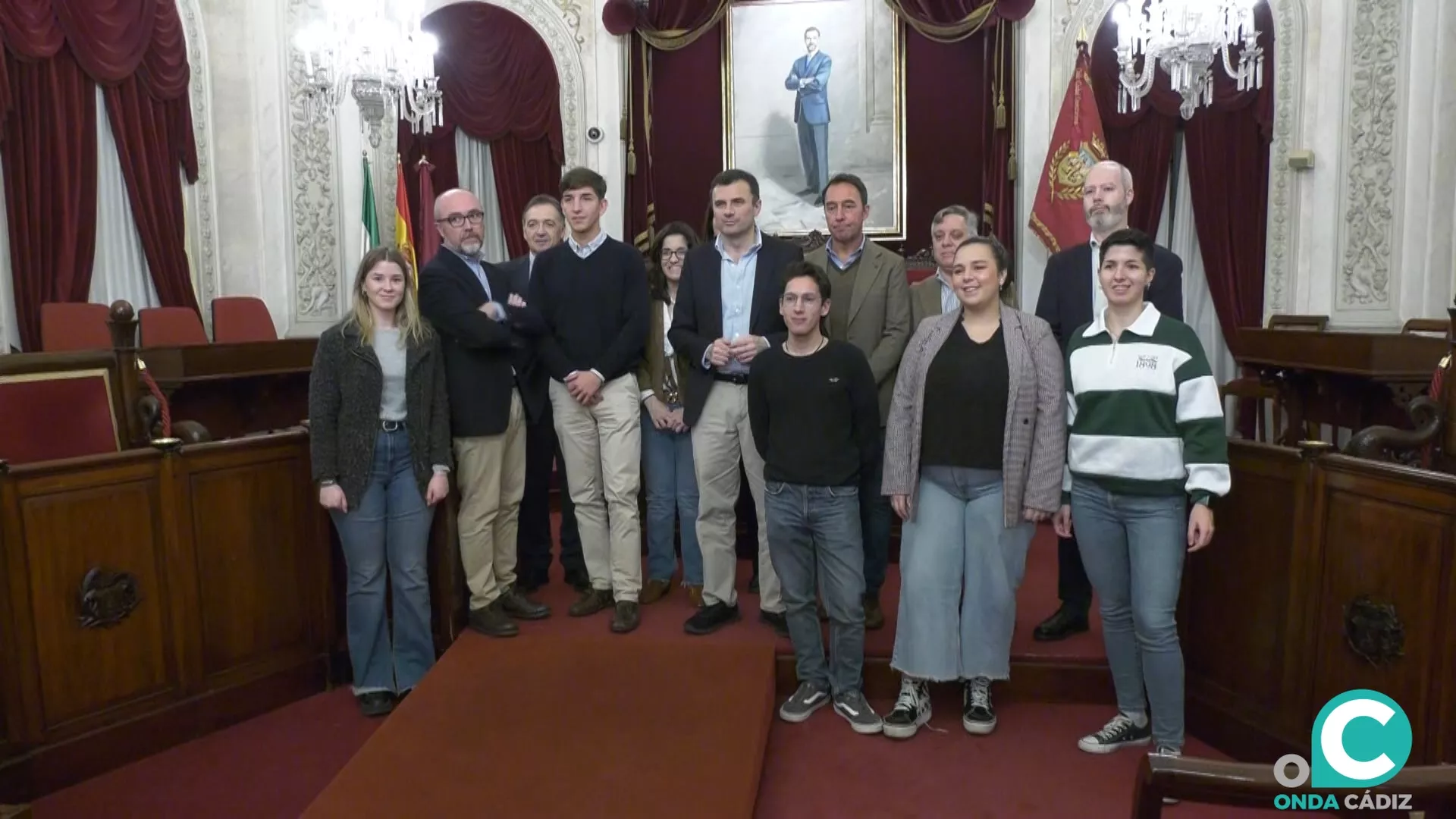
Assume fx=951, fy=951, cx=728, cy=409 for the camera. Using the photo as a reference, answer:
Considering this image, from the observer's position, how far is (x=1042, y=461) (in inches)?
105

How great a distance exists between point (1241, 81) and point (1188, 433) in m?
4.47

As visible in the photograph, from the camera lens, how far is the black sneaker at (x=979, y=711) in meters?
2.92

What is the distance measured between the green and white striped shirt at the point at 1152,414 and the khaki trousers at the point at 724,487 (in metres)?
1.06

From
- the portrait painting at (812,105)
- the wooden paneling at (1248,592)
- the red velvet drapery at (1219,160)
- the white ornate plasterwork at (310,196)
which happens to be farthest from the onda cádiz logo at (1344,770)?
the white ornate plasterwork at (310,196)

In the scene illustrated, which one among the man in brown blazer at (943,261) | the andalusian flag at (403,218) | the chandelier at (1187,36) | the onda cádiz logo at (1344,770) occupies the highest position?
the chandelier at (1187,36)

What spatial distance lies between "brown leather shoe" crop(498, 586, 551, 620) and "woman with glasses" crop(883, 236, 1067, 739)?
129 cm

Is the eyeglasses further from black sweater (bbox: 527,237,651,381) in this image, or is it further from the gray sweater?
the gray sweater

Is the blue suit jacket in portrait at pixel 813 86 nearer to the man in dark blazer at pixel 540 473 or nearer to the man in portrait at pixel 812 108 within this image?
the man in portrait at pixel 812 108

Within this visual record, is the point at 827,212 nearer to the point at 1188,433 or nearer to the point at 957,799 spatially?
the point at 1188,433

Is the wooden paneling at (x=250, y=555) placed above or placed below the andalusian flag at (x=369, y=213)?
below

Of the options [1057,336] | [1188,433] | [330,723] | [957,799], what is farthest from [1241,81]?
[330,723]

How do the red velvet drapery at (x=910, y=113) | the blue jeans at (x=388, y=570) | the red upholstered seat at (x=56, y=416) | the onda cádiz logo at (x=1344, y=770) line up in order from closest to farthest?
the onda cádiz logo at (x=1344, y=770), the blue jeans at (x=388, y=570), the red upholstered seat at (x=56, y=416), the red velvet drapery at (x=910, y=113)

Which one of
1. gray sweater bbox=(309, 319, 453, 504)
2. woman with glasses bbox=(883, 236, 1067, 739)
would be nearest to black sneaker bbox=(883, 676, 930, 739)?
woman with glasses bbox=(883, 236, 1067, 739)

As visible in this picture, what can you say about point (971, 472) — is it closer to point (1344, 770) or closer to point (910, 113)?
point (1344, 770)
